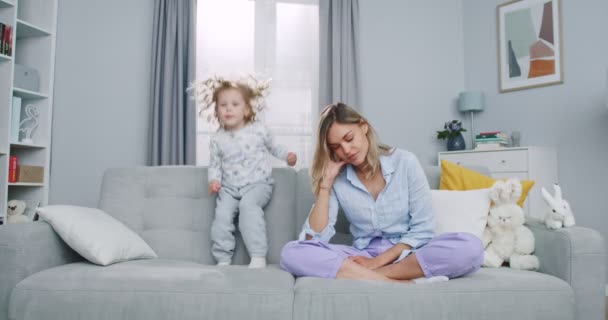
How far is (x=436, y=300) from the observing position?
1360mm

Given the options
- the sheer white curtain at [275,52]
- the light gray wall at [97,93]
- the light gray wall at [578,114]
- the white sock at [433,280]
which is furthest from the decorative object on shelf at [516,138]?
the light gray wall at [97,93]

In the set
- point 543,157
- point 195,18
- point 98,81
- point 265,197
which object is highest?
point 195,18

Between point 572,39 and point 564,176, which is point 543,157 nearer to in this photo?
point 564,176

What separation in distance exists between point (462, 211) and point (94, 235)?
4.42 ft

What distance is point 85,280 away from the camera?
1474 mm

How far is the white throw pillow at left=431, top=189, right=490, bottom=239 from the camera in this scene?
1848 mm

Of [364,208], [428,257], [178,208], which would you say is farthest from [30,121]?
[428,257]

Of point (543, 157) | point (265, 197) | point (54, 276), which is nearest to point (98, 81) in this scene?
point (265, 197)

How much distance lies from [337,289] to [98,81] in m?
3.09

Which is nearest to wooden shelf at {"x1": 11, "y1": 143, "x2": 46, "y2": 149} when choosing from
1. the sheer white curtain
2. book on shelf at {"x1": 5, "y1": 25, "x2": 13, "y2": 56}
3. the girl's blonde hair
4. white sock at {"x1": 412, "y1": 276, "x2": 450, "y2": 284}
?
book on shelf at {"x1": 5, "y1": 25, "x2": 13, "y2": 56}

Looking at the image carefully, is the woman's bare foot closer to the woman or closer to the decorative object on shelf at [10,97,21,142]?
the woman

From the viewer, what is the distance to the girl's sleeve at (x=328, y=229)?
1.73m

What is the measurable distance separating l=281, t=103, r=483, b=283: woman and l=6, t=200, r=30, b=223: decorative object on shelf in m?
2.32

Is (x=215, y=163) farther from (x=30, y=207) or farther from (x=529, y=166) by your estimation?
(x=529, y=166)
